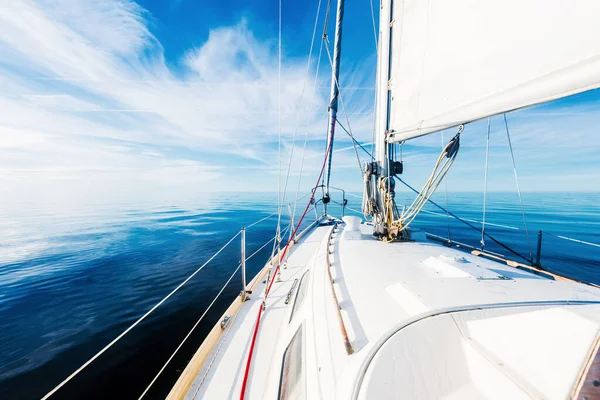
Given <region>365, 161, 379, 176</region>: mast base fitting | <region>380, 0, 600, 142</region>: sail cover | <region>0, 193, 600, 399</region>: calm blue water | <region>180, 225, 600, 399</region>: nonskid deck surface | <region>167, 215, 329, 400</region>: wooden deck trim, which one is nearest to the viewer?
<region>180, 225, 600, 399</region>: nonskid deck surface

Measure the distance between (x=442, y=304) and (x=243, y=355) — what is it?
2.29 metres

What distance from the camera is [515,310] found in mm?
1489

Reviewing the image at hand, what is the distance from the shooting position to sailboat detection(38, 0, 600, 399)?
1.09 metres

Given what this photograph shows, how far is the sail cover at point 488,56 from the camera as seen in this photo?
4.36 ft

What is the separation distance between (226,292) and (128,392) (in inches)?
127

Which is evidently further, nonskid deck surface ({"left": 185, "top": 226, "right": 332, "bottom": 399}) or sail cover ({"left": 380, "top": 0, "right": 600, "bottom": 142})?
nonskid deck surface ({"left": 185, "top": 226, "right": 332, "bottom": 399})

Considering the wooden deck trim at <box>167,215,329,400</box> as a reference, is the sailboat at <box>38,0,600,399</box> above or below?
above

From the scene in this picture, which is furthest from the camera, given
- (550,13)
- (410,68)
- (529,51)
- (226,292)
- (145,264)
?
(145,264)

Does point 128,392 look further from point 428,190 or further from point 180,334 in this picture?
point 428,190

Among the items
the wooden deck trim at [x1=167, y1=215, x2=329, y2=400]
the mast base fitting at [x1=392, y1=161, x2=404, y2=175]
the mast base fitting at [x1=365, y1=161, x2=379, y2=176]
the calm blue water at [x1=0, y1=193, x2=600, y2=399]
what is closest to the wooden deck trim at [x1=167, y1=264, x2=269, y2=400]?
the wooden deck trim at [x1=167, y1=215, x2=329, y2=400]

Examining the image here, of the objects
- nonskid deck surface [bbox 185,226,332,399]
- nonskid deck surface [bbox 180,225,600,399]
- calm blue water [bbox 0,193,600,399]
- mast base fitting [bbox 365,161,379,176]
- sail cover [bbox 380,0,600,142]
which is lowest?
calm blue water [bbox 0,193,600,399]

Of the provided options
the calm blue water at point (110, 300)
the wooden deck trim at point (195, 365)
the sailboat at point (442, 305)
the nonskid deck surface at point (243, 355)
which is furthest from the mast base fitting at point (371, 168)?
the calm blue water at point (110, 300)

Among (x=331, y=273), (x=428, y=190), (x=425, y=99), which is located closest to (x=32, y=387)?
(x=331, y=273)

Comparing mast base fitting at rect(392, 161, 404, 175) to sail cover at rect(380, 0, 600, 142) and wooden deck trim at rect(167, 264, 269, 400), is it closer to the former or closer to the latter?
sail cover at rect(380, 0, 600, 142)
